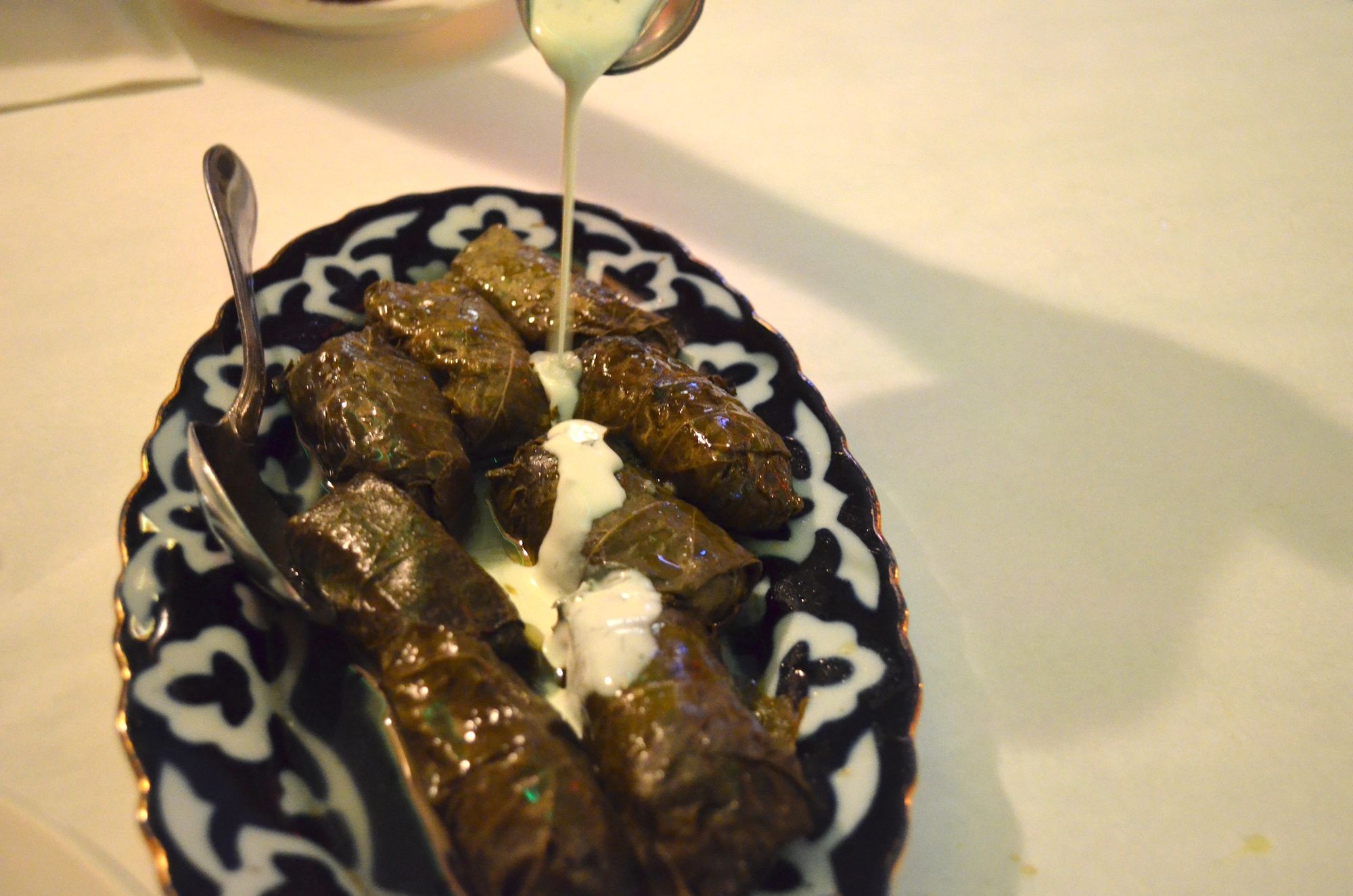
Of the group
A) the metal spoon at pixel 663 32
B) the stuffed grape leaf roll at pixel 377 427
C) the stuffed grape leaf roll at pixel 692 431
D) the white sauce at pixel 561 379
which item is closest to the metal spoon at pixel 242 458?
the stuffed grape leaf roll at pixel 377 427

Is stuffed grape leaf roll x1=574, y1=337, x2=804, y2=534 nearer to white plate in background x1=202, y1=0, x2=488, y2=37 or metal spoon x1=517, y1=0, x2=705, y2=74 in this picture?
metal spoon x1=517, y1=0, x2=705, y2=74

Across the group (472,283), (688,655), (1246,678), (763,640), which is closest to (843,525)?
(763,640)

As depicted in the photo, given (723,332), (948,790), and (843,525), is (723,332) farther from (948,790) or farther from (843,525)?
(948,790)

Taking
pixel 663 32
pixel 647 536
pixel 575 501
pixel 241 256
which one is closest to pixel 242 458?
pixel 241 256

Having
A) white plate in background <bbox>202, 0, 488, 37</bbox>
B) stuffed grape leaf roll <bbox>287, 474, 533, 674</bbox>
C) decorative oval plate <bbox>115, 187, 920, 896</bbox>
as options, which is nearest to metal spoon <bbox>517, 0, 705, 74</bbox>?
decorative oval plate <bbox>115, 187, 920, 896</bbox>

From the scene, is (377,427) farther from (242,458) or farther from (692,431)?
(692,431)

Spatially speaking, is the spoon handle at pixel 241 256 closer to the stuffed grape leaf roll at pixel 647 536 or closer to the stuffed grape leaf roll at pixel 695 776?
the stuffed grape leaf roll at pixel 647 536
